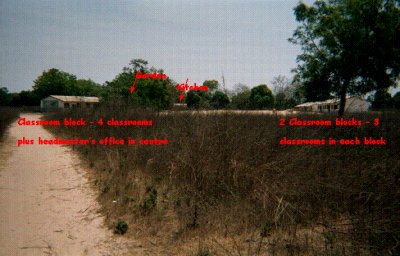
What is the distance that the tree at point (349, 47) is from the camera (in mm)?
9953

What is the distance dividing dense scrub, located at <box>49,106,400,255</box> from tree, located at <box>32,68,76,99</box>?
61.0 metres

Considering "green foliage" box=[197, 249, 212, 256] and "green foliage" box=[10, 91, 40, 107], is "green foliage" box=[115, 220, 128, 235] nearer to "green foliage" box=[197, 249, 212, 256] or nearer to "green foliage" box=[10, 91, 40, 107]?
"green foliage" box=[197, 249, 212, 256]

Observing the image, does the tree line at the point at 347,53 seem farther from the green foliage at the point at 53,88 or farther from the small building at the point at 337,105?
the green foliage at the point at 53,88

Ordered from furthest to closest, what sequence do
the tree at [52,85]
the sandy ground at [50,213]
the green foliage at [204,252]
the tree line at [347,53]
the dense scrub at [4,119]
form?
1. the tree at [52,85]
2. the dense scrub at [4,119]
3. the tree line at [347,53]
4. the sandy ground at [50,213]
5. the green foliage at [204,252]

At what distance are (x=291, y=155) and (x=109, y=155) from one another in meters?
5.02

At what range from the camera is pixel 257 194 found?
3.76 metres

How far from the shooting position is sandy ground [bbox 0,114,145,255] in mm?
3148

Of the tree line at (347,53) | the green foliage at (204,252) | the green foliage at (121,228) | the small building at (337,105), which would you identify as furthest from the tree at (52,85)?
the green foliage at (204,252)

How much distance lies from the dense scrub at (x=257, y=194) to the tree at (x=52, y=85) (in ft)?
200

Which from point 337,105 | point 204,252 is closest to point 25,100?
point 337,105

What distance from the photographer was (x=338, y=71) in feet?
35.4

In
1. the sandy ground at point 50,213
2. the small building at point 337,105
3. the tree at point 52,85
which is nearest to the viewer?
the sandy ground at point 50,213

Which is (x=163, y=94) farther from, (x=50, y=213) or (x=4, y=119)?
(x=50, y=213)

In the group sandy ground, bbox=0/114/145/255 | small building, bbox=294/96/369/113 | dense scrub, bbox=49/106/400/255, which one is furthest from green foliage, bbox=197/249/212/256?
small building, bbox=294/96/369/113
